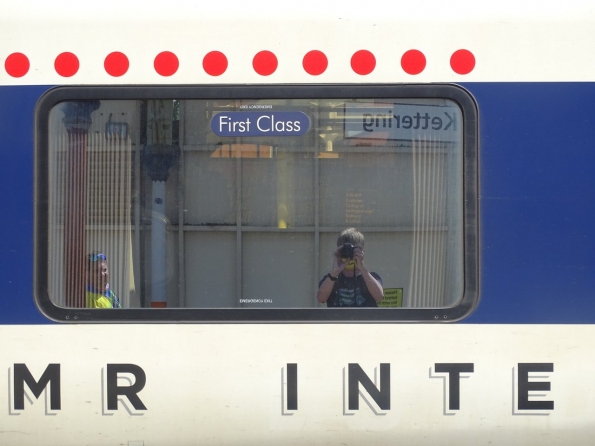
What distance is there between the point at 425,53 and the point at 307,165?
2.13 ft

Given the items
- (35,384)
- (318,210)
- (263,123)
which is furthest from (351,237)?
(35,384)

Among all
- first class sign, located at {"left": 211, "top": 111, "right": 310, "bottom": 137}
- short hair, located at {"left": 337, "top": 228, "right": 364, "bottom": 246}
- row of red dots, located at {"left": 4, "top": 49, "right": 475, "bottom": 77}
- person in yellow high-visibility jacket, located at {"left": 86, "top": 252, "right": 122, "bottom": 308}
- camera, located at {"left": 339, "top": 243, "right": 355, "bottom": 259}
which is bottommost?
person in yellow high-visibility jacket, located at {"left": 86, "top": 252, "right": 122, "bottom": 308}

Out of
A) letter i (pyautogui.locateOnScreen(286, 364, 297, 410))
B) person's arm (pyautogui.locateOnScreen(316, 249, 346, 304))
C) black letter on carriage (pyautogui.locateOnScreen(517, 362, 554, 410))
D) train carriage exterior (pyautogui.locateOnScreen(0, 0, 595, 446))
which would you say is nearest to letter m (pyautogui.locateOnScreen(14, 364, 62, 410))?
train carriage exterior (pyautogui.locateOnScreen(0, 0, 595, 446))

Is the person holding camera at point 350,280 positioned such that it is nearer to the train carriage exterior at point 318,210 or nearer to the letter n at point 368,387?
the train carriage exterior at point 318,210

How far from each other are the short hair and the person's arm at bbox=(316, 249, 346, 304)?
0.05 m

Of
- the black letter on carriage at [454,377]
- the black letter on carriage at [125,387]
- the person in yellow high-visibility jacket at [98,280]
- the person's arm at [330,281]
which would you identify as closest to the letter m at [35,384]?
the black letter on carriage at [125,387]

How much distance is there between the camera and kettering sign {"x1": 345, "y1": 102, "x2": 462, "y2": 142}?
9.53 ft

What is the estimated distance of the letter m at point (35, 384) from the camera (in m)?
2.89

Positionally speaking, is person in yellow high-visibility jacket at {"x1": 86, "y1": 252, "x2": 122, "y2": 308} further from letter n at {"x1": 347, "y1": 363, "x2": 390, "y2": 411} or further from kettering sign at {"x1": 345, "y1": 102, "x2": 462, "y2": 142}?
kettering sign at {"x1": 345, "y1": 102, "x2": 462, "y2": 142}

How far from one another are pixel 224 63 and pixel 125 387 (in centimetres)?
136

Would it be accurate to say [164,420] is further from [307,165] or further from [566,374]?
[566,374]

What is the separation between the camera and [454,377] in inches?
113

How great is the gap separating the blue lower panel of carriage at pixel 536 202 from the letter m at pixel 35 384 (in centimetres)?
168

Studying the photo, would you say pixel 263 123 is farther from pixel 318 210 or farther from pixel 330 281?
pixel 330 281
